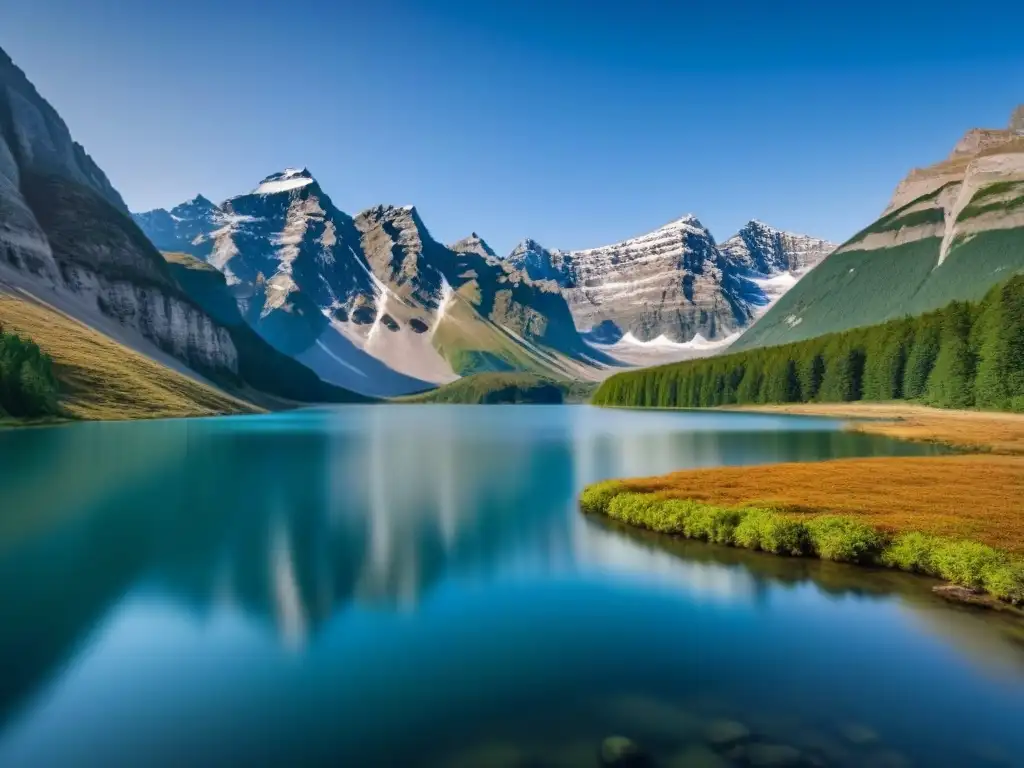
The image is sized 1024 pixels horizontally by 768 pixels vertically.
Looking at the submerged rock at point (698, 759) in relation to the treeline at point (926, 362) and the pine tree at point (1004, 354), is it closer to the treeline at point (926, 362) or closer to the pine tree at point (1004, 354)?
the pine tree at point (1004, 354)

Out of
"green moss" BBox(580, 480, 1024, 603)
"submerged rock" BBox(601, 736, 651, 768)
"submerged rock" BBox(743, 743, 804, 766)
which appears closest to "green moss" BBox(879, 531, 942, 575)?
"green moss" BBox(580, 480, 1024, 603)

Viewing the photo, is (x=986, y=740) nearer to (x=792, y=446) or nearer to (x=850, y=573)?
(x=850, y=573)

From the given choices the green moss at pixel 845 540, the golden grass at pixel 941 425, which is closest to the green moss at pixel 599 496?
the green moss at pixel 845 540

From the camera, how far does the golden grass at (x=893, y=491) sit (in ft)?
100

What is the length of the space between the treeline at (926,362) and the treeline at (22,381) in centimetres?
16493

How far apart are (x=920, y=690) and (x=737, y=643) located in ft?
16.8

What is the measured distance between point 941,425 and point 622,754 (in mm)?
101221

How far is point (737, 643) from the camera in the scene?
20.8 m

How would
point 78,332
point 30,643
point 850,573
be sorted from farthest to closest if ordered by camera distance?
1. point 78,332
2. point 850,573
3. point 30,643

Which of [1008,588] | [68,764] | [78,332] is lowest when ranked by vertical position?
[68,764]

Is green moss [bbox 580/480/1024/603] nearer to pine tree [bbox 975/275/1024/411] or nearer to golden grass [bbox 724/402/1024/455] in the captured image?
golden grass [bbox 724/402/1024/455]

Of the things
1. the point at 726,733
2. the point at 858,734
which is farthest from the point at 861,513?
the point at 726,733

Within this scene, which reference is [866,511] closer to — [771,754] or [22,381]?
[771,754]

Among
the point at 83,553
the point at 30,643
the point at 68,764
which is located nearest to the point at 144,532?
the point at 83,553
